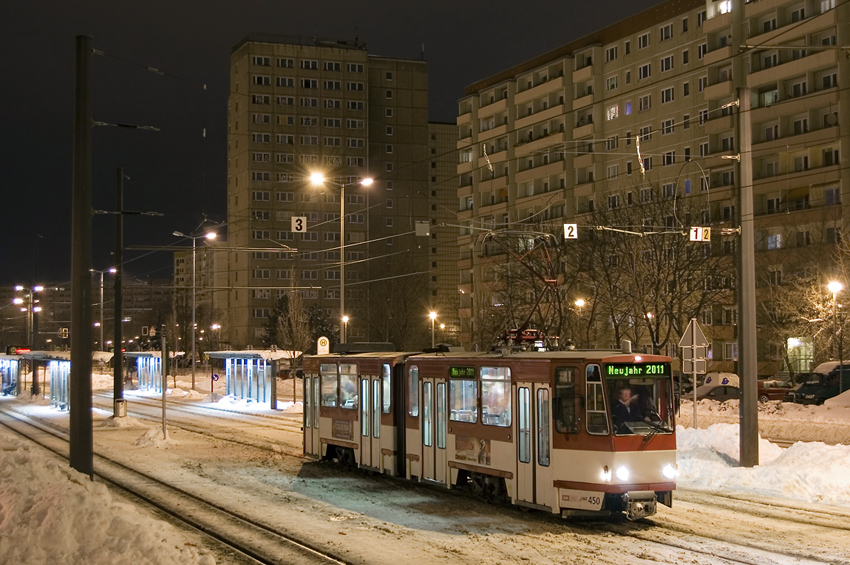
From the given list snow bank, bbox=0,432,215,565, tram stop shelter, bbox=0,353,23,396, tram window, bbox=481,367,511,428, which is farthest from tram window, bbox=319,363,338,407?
tram stop shelter, bbox=0,353,23,396

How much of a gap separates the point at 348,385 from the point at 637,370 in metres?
8.29

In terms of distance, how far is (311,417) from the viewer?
22359 millimetres

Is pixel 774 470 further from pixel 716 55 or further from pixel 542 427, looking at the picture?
pixel 716 55

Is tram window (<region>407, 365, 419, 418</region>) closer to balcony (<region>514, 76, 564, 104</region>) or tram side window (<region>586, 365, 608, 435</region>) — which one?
tram side window (<region>586, 365, 608, 435</region>)

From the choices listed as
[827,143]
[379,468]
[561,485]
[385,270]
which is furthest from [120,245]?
[385,270]

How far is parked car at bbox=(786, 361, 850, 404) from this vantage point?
1499 inches

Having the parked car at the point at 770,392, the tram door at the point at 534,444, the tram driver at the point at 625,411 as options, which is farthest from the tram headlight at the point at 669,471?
the parked car at the point at 770,392

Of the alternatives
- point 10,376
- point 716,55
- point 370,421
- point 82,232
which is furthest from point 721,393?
point 10,376

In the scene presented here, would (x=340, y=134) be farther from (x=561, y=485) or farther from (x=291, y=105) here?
(x=561, y=485)

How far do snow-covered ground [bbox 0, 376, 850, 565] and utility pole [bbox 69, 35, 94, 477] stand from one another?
1.26 metres

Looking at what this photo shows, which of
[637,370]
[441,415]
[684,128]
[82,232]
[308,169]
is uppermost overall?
[308,169]

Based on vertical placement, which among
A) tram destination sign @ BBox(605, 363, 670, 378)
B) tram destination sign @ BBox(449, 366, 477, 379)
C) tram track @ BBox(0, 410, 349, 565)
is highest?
tram destination sign @ BBox(605, 363, 670, 378)

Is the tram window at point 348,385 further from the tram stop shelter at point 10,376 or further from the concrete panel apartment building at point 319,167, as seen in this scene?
the concrete panel apartment building at point 319,167

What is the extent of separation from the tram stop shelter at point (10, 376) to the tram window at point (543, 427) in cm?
5361
